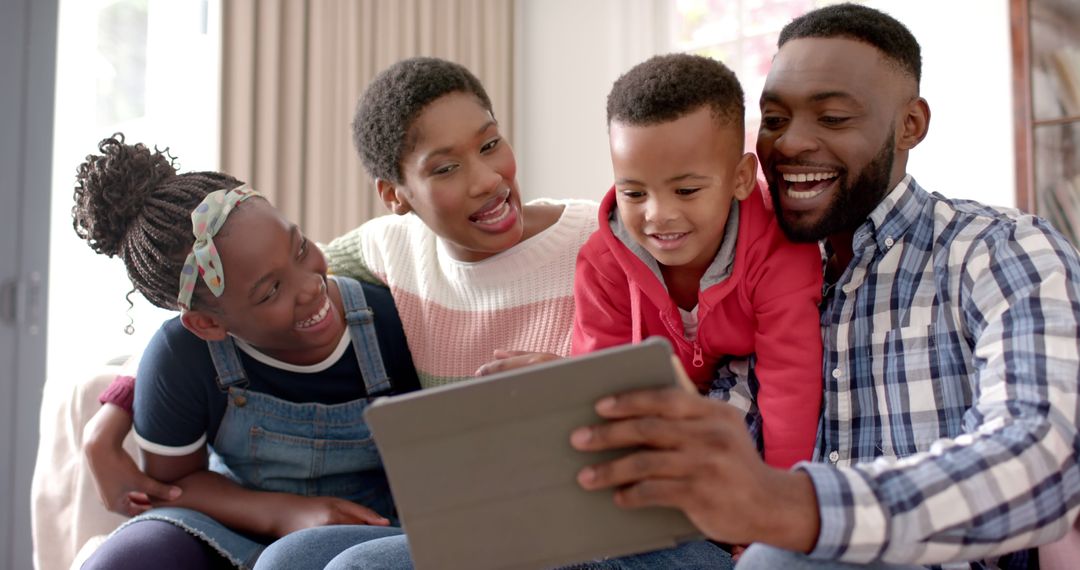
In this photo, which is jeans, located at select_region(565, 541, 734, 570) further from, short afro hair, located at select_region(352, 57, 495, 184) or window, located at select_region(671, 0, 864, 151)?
window, located at select_region(671, 0, 864, 151)

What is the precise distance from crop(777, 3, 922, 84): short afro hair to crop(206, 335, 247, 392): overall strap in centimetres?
105

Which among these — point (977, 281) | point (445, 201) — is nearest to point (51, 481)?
point (445, 201)

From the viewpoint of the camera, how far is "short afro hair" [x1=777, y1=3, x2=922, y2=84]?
1.33 m

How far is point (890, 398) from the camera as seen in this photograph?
1.26 m

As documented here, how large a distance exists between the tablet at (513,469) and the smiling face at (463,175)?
2.78 ft

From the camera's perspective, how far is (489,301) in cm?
179

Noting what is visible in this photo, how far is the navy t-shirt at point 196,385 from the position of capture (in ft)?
5.24

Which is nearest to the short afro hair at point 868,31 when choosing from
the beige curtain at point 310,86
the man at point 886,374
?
the man at point 886,374

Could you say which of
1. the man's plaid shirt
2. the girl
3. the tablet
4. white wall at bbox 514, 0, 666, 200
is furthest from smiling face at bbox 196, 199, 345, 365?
white wall at bbox 514, 0, 666, 200

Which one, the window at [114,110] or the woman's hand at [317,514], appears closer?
the woman's hand at [317,514]

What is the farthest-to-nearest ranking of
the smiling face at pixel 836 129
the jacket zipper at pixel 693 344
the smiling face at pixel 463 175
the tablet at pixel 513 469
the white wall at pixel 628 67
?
the white wall at pixel 628 67 → the smiling face at pixel 463 175 → the jacket zipper at pixel 693 344 → the smiling face at pixel 836 129 → the tablet at pixel 513 469

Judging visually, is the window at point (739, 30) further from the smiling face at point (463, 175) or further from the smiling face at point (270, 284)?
the smiling face at point (270, 284)

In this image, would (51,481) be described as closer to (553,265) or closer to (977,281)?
(553,265)

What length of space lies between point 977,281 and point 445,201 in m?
0.90
